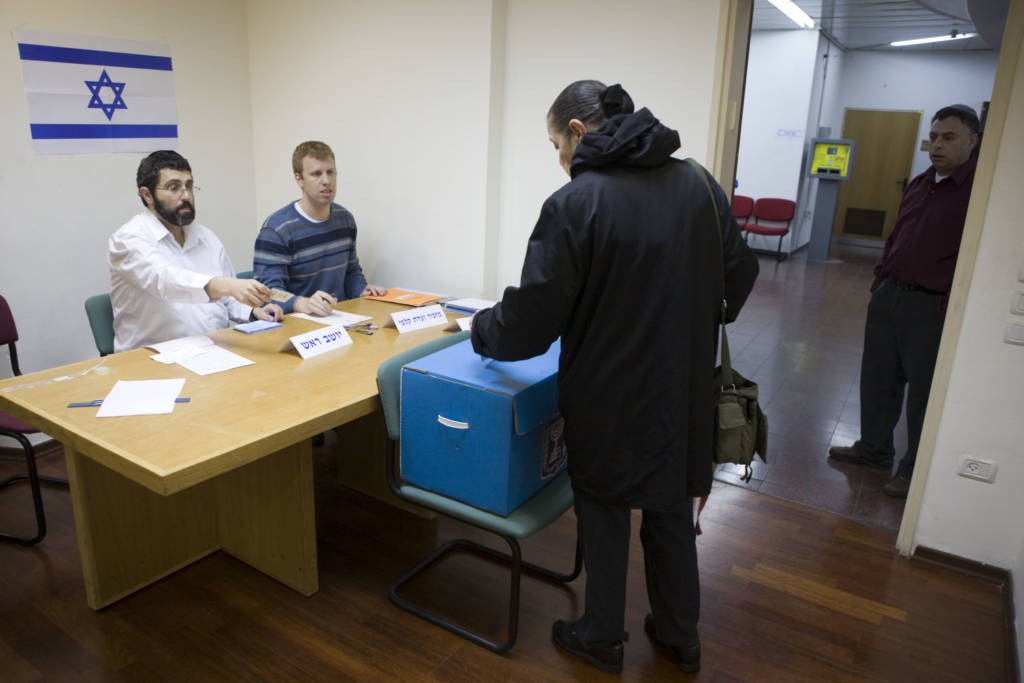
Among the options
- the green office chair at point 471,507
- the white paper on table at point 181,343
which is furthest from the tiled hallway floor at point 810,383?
the white paper on table at point 181,343

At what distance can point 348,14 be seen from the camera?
355 cm

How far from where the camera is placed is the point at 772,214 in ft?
29.1

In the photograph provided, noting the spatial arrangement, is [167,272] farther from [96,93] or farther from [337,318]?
[96,93]

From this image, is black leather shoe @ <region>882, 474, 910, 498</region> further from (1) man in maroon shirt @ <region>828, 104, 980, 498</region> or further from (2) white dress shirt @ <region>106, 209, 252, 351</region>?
(2) white dress shirt @ <region>106, 209, 252, 351</region>

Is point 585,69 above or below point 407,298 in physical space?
above

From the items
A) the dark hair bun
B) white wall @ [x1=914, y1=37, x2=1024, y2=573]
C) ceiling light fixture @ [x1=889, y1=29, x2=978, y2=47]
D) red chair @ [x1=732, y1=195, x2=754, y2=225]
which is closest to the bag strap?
the dark hair bun

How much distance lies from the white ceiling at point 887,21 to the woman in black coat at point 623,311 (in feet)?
15.0

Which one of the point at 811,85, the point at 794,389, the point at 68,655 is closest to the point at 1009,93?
the point at 794,389

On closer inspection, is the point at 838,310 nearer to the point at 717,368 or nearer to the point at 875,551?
the point at 875,551

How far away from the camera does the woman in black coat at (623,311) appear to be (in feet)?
5.20

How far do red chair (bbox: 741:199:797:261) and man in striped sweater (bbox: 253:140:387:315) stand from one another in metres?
6.61

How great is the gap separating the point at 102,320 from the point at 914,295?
3466mm

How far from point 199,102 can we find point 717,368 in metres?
3.19

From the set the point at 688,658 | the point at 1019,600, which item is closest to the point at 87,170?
the point at 688,658
